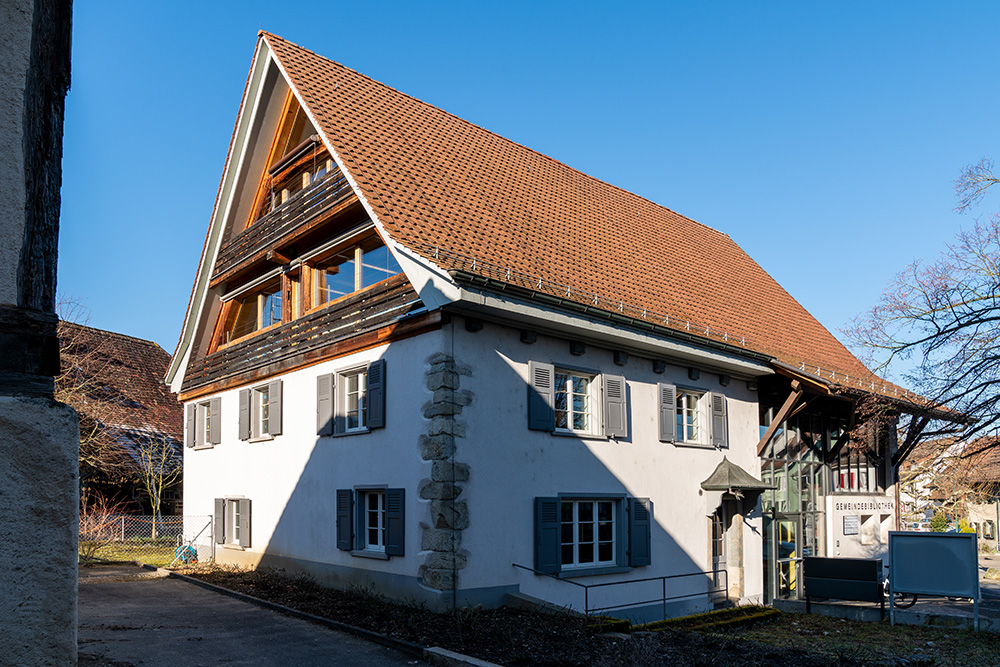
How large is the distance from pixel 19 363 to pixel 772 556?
59.4 feet

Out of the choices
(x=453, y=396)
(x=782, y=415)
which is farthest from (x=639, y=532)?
(x=782, y=415)

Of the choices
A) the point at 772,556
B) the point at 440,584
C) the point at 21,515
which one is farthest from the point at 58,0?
the point at 772,556

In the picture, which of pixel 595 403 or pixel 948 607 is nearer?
pixel 595 403

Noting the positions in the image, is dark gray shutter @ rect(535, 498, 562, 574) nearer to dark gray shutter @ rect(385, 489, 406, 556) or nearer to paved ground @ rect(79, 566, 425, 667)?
dark gray shutter @ rect(385, 489, 406, 556)

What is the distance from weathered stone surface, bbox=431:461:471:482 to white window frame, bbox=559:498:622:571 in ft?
Result: 7.06

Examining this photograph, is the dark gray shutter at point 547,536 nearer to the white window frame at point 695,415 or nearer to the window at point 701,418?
the window at point 701,418

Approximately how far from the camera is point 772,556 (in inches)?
722

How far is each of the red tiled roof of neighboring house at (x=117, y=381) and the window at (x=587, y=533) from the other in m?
19.8

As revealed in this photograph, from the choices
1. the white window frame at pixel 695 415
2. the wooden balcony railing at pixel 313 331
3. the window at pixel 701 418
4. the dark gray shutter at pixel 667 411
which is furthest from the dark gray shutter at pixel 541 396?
the white window frame at pixel 695 415

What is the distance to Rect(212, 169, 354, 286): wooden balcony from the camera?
14.8 meters

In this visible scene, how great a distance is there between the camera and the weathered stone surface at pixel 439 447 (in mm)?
11859

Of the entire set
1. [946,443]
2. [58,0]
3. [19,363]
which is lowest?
[946,443]

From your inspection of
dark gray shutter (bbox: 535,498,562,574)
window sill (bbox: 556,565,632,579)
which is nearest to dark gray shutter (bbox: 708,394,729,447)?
window sill (bbox: 556,565,632,579)

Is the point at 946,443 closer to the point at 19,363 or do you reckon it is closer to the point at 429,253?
the point at 429,253
